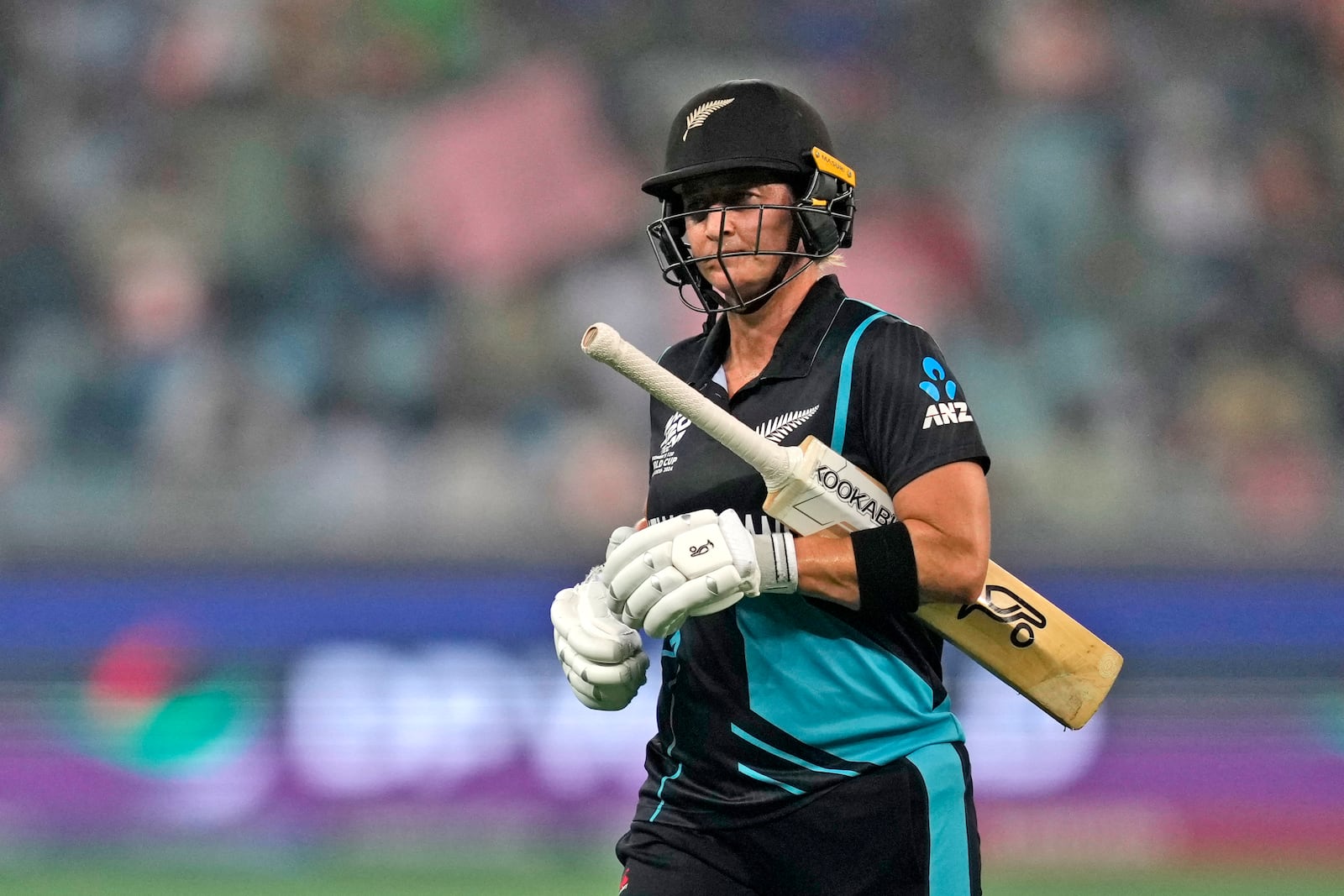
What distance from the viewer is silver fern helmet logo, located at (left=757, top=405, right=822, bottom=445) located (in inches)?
116

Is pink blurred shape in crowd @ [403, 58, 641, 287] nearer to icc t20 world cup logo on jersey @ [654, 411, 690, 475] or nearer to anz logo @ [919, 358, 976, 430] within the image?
icc t20 world cup logo on jersey @ [654, 411, 690, 475]

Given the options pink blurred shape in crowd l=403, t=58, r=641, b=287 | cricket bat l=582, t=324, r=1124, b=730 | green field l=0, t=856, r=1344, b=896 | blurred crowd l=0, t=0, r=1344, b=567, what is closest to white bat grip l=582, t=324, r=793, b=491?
cricket bat l=582, t=324, r=1124, b=730

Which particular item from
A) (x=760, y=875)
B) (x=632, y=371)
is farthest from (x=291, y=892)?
(x=632, y=371)

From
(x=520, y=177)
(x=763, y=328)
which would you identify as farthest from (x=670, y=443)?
(x=520, y=177)

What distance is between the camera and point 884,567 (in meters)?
2.76

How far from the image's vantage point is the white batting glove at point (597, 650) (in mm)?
3033

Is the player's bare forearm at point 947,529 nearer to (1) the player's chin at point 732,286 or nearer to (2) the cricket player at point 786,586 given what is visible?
(2) the cricket player at point 786,586

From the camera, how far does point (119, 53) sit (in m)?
8.77

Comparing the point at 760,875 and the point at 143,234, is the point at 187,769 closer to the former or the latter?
the point at 143,234

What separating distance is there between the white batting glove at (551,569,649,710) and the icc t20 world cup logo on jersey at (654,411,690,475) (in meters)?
0.24

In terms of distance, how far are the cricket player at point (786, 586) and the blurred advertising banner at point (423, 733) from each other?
3.30 metres

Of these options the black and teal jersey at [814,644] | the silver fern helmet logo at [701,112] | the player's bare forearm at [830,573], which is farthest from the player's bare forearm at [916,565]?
the silver fern helmet logo at [701,112]

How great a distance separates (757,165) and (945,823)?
1184 millimetres

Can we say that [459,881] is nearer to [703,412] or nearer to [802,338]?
[802,338]
